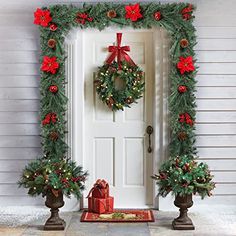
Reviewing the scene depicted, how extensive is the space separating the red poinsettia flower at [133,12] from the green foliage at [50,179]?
1.71 meters

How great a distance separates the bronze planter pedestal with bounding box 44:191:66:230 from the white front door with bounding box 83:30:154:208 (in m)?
0.97

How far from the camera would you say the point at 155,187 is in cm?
594

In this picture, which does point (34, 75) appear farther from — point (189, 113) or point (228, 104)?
point (228, 104)

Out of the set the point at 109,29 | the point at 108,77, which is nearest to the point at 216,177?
the point at 108,77

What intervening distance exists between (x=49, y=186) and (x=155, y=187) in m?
1.43

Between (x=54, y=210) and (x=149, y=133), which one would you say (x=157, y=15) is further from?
(x=54, y=210)

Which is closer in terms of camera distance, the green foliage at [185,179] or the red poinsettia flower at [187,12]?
the green foliage at [185,179]

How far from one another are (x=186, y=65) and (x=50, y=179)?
6.13ft

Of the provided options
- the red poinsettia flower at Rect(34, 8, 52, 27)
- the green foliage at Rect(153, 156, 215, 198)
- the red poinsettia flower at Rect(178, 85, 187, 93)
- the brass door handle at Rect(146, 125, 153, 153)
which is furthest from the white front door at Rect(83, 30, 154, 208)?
the green foliage at Rect(153, 156, 215, 198)

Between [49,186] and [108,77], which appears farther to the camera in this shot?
[108,77]

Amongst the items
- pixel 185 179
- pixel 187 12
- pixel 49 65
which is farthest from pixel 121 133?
pixel 187 12

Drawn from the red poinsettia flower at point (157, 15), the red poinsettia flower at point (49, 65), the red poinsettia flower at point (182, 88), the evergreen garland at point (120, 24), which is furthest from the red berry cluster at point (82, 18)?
the red poinsettia flower at point (182, 88)

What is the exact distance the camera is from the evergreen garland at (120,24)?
5.70m

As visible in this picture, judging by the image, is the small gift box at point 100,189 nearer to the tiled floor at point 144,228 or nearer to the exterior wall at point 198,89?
the tiled floor at point 144,228
